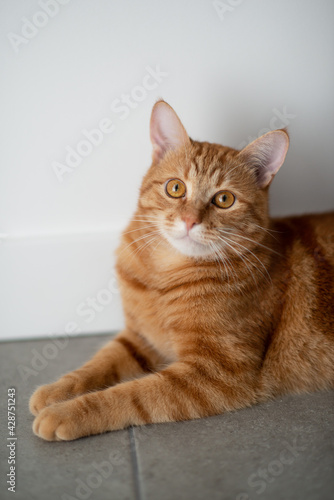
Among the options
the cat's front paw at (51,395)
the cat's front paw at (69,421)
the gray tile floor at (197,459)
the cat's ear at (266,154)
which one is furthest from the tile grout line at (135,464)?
the cat's ear at (266,154)

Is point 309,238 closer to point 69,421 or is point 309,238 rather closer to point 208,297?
point 208,297

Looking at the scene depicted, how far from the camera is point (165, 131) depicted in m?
2.04

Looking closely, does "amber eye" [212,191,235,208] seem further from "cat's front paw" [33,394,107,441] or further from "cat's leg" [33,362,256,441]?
"cat's front paw" [33,394,107,441]

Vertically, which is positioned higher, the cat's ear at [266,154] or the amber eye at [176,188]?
the cat's ear at [266,154]

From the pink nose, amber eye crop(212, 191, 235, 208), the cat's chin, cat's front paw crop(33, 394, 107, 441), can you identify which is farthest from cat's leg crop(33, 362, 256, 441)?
amber eye crop(212, 191, 235, 208)

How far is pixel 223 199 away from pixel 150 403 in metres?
0.89

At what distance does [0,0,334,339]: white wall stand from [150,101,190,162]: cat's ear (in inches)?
15.0

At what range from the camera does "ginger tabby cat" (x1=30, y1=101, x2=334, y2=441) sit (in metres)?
1.74

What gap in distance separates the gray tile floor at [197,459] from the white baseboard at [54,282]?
684mm

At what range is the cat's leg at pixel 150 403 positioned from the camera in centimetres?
159

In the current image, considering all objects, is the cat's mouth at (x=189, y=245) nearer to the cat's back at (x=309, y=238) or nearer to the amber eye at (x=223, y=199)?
the amber eye at (x=223, y=199)

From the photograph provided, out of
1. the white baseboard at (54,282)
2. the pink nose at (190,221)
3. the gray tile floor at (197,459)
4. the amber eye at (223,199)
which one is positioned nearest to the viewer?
the gray tile floor at (197,459)

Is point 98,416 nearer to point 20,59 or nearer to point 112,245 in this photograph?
point 112,245

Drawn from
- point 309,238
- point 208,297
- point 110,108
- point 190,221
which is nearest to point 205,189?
point 190,221
